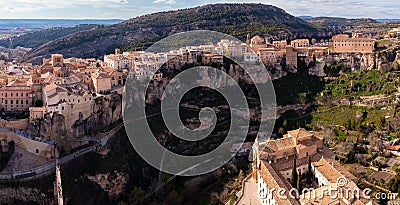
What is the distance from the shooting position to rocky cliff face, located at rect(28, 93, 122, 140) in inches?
791

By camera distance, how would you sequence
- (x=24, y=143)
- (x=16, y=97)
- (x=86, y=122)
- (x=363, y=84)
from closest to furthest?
1. (x=24, y=143)
2. (x=16, y=97)
3. (x=86, y=122)
4. (x=363, y=84)

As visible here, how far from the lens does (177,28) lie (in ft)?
205

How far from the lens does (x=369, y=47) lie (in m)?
35.2

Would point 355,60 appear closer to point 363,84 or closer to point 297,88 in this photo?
point 363,84

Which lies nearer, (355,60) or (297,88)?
(297,88)

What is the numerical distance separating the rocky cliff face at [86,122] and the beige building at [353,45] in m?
23.2

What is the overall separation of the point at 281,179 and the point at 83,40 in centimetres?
5025

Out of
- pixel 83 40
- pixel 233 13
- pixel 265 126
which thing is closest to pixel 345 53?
pixel 265 126

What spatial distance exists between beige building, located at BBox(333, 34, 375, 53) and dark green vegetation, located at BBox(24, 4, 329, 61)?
17267mm

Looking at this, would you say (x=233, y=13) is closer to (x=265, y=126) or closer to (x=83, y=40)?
(x=83, y=40)

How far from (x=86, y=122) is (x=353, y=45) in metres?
26.7

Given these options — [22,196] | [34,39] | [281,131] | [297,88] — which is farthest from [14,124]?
[34,39]

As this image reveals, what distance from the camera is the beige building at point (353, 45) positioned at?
35281mm

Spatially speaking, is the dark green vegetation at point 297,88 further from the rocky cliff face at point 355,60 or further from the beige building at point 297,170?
the beige building at point 297,170
